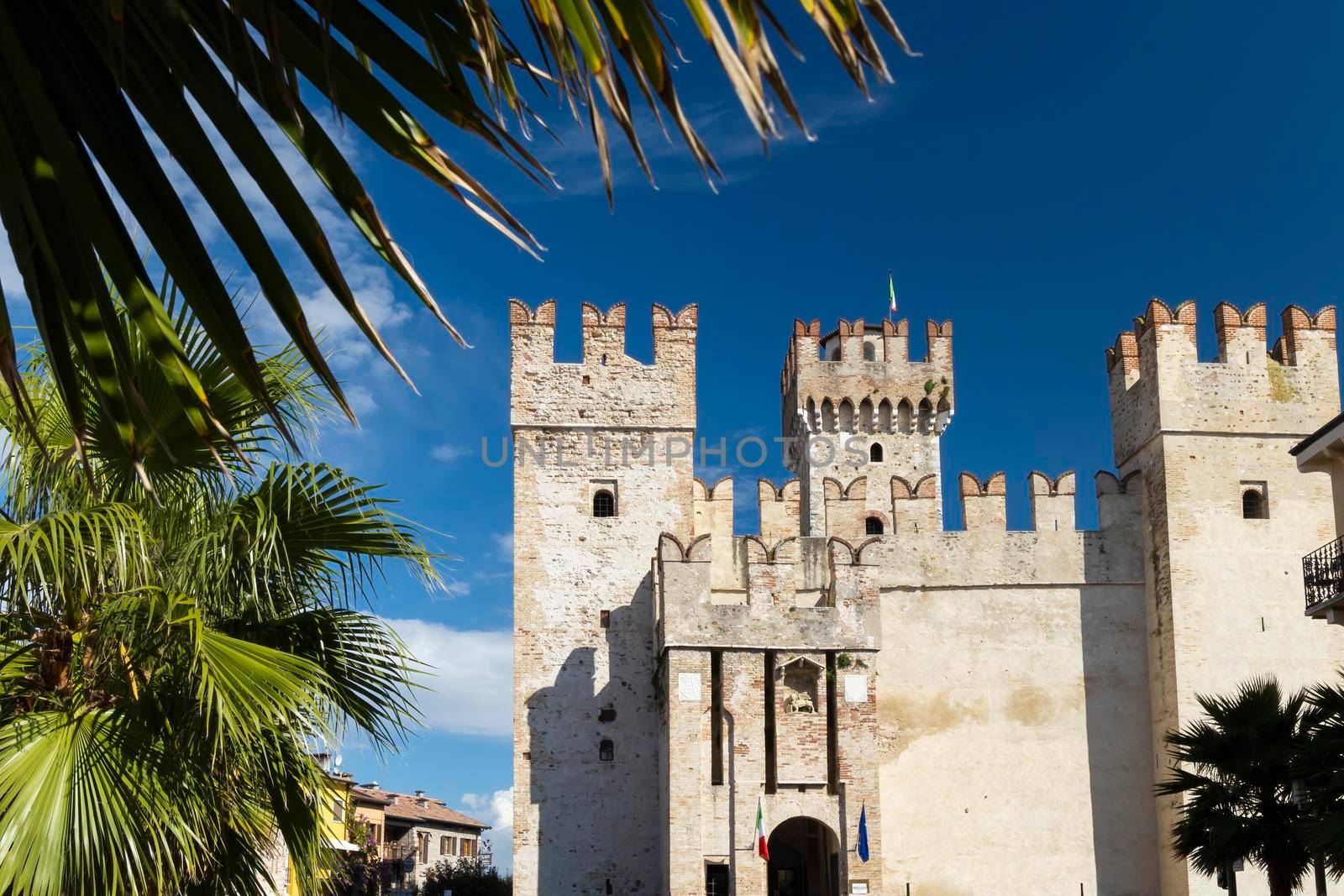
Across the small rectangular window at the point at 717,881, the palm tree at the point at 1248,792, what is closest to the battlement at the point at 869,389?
the small rectangular window at the point at 717,881

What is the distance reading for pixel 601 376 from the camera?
89.9 feet

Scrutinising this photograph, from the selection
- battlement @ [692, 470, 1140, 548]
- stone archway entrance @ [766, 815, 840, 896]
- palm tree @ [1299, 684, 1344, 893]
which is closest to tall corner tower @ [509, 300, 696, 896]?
battlement @ [692, 470, 1140, 548]

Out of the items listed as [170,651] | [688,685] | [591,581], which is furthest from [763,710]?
[170,651]

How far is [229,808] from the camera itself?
5863 mm

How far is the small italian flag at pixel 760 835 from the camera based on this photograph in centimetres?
2208

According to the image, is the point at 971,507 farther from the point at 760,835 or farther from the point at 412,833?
the point at 412,833

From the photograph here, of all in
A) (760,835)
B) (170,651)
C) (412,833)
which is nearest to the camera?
(170,651)

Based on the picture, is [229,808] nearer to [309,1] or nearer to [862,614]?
[309,1]

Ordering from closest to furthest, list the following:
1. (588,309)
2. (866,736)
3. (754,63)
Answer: (754,63), (866,736), (588,309)

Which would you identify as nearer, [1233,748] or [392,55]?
[392,55]

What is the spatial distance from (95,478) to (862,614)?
19069 millimetres

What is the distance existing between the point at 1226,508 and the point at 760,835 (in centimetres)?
1048

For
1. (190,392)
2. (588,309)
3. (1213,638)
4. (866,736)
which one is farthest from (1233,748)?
(588,309)

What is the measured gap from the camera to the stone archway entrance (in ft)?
85.3
